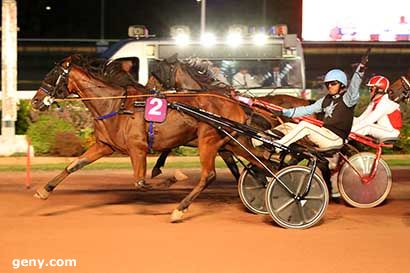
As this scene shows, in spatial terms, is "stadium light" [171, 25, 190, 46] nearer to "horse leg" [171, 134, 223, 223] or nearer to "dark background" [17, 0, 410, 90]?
"horse leg" [171, 134, 223, 223]

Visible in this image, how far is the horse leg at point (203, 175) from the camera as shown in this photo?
391 inches

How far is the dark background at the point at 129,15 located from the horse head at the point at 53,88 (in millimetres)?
36329

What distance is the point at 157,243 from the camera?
8672 millimetres

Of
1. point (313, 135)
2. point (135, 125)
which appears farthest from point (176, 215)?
point (313, 135)

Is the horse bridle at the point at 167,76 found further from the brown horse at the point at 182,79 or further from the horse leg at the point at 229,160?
the horse leg at the point at 229,160

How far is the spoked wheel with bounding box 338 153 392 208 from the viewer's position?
36.9 ft

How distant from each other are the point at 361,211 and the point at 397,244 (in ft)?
7.19

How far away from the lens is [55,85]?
10.7 metres

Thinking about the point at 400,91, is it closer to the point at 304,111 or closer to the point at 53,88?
the point at 304,111

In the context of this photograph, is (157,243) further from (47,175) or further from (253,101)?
(47,175)

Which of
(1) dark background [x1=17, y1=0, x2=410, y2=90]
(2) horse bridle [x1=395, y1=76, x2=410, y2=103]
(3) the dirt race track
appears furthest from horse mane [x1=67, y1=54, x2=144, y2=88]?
(1) dark background [x1=17, y1=0, x2=410, y2=90]

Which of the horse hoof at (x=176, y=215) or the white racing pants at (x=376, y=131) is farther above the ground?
the white racing pants at (x=376, y=131)

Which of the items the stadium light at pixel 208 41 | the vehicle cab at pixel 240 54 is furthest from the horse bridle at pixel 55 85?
the stadium light at pixel 208 41

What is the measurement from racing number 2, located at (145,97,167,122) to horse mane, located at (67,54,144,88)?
29.5 inches
